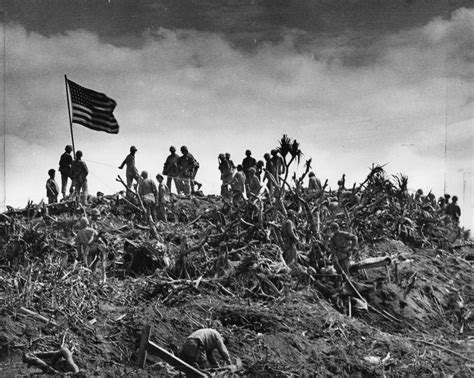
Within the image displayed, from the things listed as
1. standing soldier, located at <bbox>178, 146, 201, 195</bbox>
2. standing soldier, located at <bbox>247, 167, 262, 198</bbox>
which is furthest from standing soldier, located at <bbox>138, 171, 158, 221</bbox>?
standing soldier, located at <bbox>247, 167, 262, 198</bbox>

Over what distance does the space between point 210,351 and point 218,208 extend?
36.7ft

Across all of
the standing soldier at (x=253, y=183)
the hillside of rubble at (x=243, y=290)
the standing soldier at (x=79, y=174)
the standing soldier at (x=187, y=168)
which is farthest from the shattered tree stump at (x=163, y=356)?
the standing soldier at (x=187, y=168)

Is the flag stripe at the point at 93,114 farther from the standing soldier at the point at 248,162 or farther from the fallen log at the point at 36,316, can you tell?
the fallen log at the point at 36,316

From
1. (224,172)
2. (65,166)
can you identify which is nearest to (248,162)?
(224,172)

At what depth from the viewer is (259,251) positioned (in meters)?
20.5

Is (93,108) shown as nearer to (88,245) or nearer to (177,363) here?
(88,245)

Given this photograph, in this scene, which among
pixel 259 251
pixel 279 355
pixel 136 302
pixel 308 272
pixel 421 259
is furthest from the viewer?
pixel 421 259

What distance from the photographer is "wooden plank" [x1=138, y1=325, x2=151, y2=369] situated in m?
13.8

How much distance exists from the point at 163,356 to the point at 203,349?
764 millimetres

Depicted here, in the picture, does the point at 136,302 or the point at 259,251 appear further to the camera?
the point at 259,251

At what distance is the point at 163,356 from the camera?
13570 mm

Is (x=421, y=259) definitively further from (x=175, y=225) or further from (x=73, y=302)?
(x=73, y=302)

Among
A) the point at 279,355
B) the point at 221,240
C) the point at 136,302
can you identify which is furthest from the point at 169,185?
the point at 279,355

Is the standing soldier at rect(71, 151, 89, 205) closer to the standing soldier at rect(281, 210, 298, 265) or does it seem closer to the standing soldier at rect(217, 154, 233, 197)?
the standing soldier at rect(217, 154, 233, 197)
